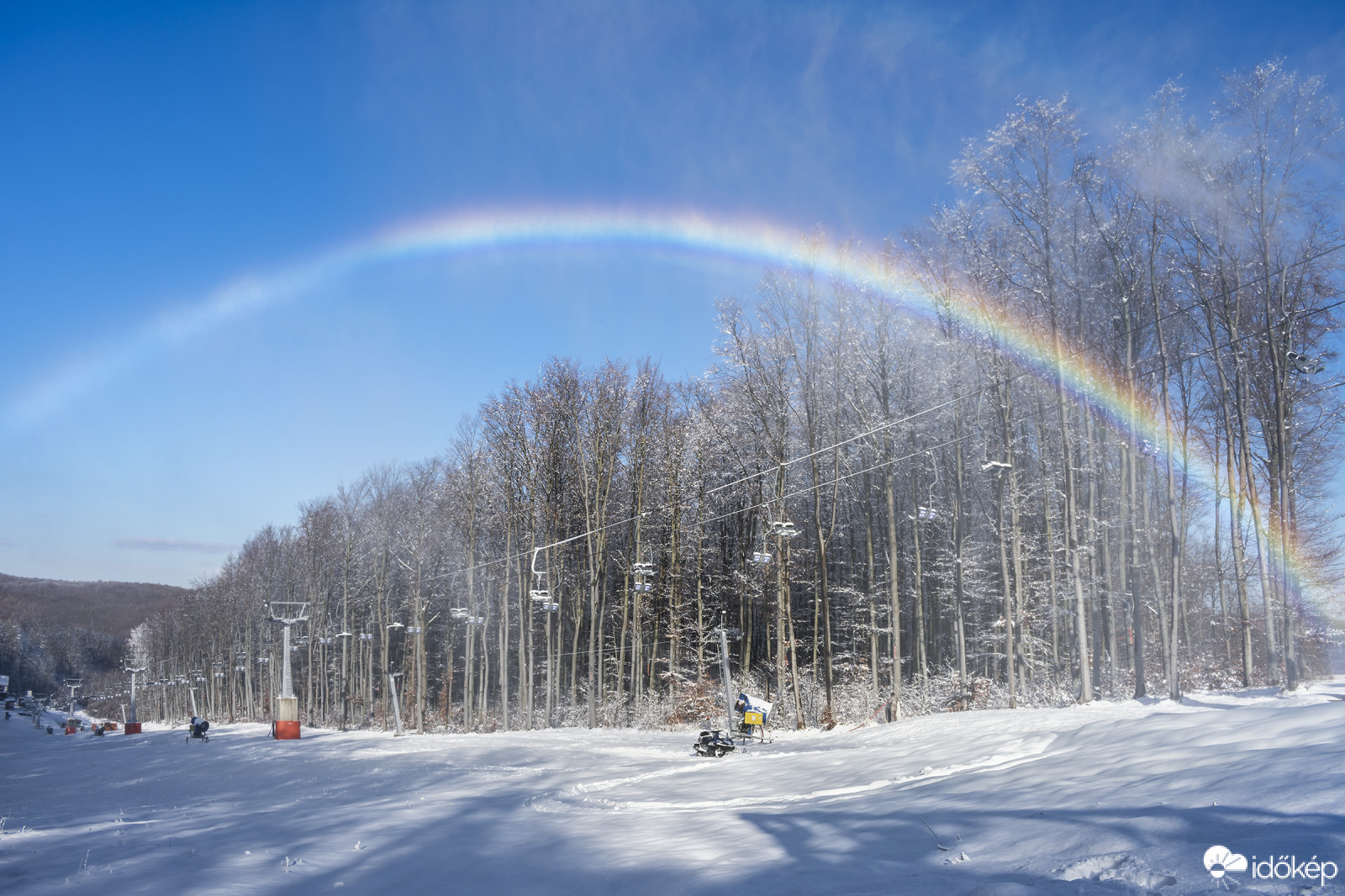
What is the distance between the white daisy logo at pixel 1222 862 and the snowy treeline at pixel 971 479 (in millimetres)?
9246

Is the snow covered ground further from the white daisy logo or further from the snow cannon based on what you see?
the snow cannon

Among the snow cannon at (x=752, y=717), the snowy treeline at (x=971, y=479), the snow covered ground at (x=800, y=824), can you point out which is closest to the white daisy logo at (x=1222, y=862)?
the snow covered ground at (x=800, y=824)

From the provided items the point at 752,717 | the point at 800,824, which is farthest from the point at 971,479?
the point at 800,824

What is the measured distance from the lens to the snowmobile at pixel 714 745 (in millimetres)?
17859

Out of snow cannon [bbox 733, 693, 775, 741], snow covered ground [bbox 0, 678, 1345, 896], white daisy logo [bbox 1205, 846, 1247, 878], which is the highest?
white daisy logo [bbox 1205, 846, 1247, 878]

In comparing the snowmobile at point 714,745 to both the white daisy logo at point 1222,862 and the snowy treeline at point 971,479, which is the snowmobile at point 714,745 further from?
the white daisy logo at point 1222,862

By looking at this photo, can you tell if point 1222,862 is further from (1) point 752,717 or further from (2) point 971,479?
(2) point 971,479

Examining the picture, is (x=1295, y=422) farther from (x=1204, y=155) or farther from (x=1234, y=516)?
(x=1204, y=155)

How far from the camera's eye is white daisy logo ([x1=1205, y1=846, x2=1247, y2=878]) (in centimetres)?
461

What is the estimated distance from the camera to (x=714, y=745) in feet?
58.6

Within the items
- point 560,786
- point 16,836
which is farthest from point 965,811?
point 16,836

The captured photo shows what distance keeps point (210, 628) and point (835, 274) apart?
67.0m

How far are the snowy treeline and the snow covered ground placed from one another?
22.4 ft

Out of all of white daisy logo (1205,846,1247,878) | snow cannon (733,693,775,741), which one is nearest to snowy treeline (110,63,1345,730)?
snow cannon (733,693,775,741)
